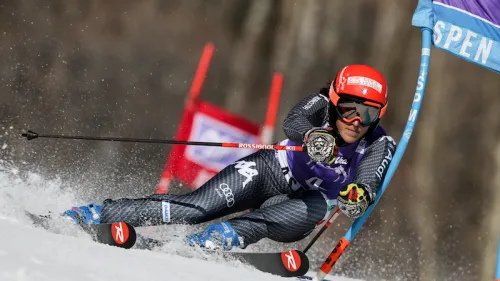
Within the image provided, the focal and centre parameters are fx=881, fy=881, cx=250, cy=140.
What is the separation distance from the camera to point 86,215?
4.64 m

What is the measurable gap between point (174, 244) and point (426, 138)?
20.1ft

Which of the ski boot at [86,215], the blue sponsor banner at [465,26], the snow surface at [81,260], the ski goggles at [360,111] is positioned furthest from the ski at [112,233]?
the blue sponsor banner at [465,26]

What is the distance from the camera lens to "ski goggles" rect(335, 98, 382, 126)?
15.0 ft

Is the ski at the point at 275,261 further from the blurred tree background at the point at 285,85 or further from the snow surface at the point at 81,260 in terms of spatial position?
the blurred tree background at the point at 285,85

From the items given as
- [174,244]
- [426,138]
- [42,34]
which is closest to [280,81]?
[426,138]

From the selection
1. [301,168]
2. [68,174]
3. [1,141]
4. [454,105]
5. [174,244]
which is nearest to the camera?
[174,244]

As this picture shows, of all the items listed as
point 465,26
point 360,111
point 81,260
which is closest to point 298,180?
point 360,111

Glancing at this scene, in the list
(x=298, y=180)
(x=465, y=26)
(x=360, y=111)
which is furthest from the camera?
(x=465, y=26)

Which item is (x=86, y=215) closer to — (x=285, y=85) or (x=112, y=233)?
(x=112, y=233)

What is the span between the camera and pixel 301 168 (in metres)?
4.89

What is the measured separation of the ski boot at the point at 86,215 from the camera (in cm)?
462

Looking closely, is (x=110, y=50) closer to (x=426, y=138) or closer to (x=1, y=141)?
(x=1, y=141)

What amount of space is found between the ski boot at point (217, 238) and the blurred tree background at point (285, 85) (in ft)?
14.6

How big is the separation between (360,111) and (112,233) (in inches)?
55.6
